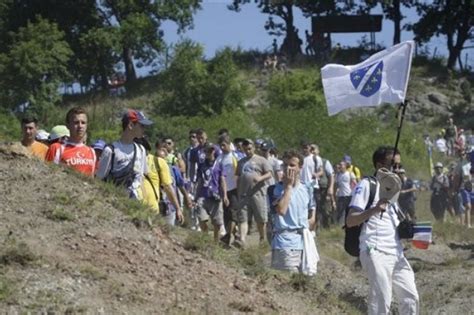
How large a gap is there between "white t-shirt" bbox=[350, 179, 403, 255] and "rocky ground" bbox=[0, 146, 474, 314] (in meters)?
0.59

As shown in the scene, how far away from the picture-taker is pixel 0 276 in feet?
27.3

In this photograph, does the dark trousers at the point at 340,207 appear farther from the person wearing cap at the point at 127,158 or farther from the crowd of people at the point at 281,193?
the person wearing cap at the point at 127,158

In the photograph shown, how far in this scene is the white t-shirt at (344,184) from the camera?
73.0 ft

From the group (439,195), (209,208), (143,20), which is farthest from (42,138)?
(143,20)

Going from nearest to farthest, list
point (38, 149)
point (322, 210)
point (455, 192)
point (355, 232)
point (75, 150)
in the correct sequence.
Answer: point (355, 232) < point (75, 150) < point (38, 149) < point (322, 210) < point (455, 192)

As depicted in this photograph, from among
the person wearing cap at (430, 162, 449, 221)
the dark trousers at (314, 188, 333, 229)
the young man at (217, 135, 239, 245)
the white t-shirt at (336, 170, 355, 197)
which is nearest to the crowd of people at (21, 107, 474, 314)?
the young man at (217, 135, 239, 245)

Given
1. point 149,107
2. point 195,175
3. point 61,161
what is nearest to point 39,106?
point 149,107

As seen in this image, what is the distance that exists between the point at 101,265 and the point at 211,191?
837 cm

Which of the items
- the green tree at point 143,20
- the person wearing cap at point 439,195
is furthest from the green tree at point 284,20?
the person wearing cap at point 439,195

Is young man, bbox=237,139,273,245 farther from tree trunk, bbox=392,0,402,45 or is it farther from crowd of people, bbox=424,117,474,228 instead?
tree trunk, bbox=392,0,402,45

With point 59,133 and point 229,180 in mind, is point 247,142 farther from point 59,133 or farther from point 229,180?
point 59,133

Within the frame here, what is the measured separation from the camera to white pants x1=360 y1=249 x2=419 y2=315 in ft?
34.0

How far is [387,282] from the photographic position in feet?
34.1

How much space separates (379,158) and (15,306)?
4038mm
